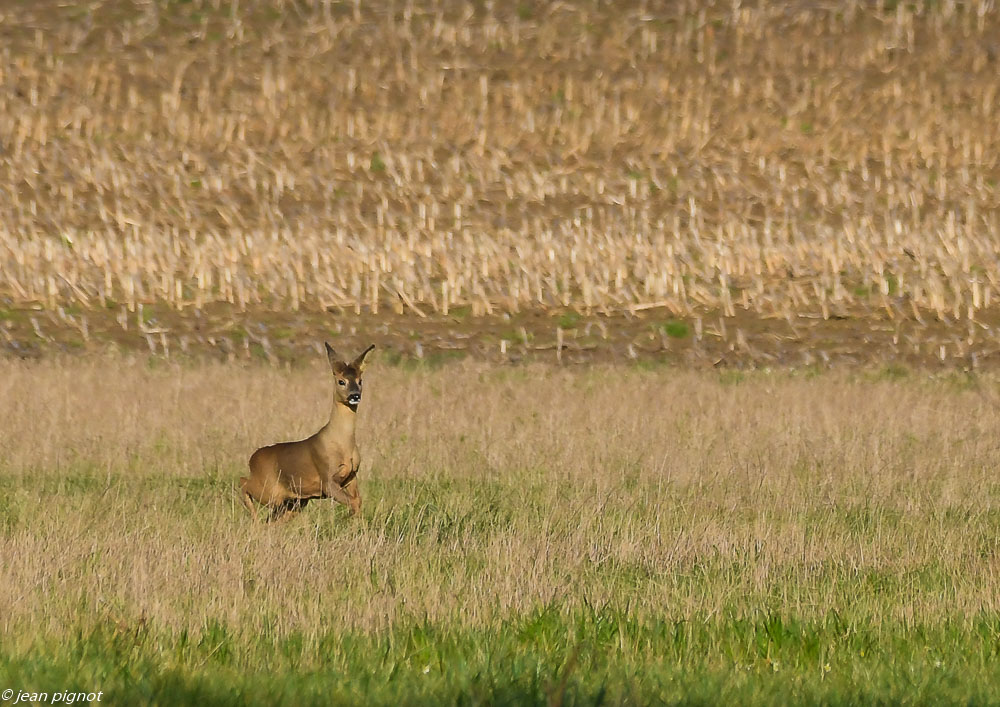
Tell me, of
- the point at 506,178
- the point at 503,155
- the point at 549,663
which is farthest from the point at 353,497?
the point at 503,155

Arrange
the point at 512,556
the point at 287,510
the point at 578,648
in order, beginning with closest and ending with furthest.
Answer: the point at 578,648 → the point at 512,556 → the point at 287,510

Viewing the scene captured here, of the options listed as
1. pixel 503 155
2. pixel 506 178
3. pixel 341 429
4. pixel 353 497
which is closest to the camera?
pixel 341 429

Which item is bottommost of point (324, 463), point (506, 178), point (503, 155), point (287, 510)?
point (287, 510)

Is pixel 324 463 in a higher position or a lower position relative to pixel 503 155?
lower

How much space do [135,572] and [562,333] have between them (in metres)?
15.4

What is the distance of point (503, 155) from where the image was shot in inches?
1331

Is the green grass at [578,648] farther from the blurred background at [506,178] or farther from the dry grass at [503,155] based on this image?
the dry grass at [503,155]

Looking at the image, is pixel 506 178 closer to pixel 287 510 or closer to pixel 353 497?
pixel 287 510

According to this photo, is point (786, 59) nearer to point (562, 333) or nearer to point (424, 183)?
point (424, 183)

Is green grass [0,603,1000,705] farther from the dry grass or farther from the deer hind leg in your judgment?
the dry grass

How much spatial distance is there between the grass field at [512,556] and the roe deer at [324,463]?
7.9 inches

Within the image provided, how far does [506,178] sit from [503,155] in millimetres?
1487

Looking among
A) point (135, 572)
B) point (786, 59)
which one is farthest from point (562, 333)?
point (786, 59)

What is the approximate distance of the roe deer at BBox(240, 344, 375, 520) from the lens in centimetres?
881
